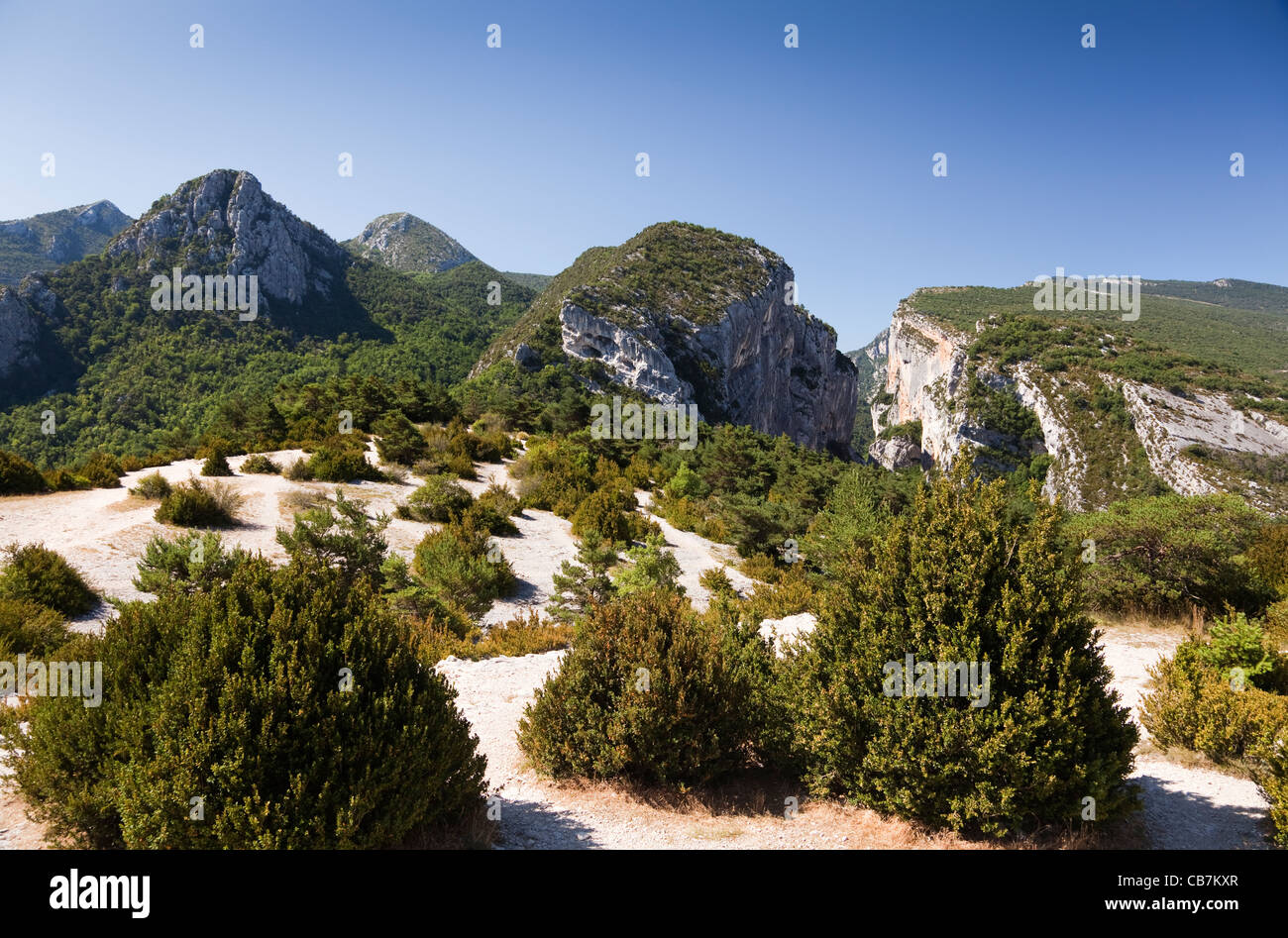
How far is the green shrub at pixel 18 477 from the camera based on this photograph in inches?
502

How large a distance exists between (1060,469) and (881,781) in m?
66.6

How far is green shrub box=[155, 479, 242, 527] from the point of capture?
11859 millimetres

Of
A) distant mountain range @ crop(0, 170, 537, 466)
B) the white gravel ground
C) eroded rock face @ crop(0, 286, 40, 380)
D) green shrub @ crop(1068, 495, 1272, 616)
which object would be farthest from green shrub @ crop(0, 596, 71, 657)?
eroded rock face @ crop(0, 286, 40, 380)

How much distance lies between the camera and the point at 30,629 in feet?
21.7

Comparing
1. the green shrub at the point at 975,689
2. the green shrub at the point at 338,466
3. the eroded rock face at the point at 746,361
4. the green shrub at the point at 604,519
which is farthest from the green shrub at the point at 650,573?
the eroded rock face at the point at 746,361

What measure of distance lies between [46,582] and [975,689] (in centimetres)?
1154

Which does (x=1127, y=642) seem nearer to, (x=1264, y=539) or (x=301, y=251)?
(x=1264, y=539)

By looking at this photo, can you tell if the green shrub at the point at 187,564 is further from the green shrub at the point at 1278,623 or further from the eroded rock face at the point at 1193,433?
the eroded rock face at the point at 1193,433

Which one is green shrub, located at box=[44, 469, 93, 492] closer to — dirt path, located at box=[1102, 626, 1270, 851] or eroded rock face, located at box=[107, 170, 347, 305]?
dirt path, located at box=[1102, 626, 1270, 851]

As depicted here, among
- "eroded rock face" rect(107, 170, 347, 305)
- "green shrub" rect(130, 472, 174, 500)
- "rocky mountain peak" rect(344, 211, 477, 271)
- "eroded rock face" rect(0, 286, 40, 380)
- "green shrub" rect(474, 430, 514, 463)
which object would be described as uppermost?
"rocky mountain peak" rect(344, 211, 477, 271)

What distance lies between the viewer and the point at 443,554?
37.0 feet

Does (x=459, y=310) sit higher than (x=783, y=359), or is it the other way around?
(x=459, y=310)

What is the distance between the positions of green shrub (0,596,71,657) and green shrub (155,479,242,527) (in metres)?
4.92
